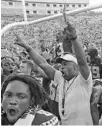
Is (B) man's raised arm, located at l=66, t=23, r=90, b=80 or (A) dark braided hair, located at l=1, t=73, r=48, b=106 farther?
(B) man's raised arm, located at l=66, t=23, r=90, b=80

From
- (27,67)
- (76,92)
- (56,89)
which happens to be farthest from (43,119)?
(27,67)

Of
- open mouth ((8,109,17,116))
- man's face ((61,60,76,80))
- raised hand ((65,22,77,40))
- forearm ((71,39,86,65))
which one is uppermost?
raised hand ((65,22,77,40))

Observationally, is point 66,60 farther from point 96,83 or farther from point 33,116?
point 33,116

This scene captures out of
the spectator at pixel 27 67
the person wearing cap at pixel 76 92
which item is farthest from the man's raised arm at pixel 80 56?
the spectator at pixel 27 67

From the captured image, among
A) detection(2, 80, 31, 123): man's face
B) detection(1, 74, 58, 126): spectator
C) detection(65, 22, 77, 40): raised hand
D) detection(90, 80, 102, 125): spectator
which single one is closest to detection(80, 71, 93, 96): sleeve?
detection(90, 80, 102, 125): spectator

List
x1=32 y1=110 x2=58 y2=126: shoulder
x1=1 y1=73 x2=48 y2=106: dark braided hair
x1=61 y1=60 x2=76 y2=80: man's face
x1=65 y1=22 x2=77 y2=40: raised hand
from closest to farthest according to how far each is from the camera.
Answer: x1=32 y1=110 x2=58 y2=126: shoulder → x1=1 y1=73 x2=48 y2=106: dark braided hair → x1=65 y1=22 x2=77 y2=40: raised hand → x1=61 y1=60 x2=76 y2=80: man's face

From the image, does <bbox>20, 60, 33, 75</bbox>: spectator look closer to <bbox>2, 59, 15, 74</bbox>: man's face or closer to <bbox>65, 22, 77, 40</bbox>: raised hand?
<bbox>2, 59, 15, 74</bbox>: man's face

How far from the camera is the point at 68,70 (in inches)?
100

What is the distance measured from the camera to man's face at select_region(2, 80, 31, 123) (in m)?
1.48

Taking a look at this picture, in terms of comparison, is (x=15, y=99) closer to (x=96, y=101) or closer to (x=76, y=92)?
(x=76, y=92)

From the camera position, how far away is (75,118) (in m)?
2.39

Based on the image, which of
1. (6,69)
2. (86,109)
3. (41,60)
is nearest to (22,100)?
(86,109)

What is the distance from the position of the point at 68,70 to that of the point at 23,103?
1.08 metres

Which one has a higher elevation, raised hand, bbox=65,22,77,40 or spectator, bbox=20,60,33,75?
raised hand, bbox=65,22,77,40
